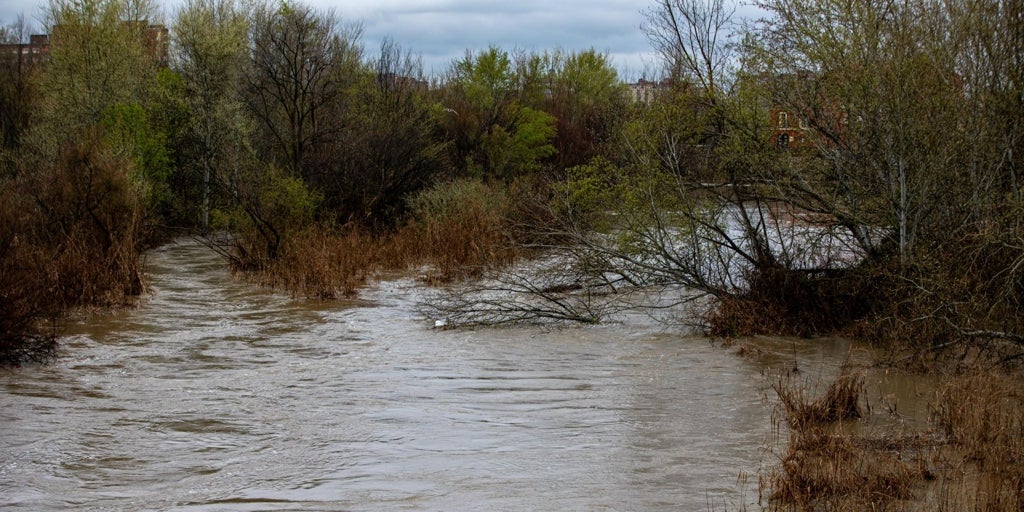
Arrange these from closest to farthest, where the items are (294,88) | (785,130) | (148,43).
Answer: (785,130), (294,88), (148,43)

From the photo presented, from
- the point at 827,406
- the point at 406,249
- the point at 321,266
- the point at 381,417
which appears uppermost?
the point at 406,249

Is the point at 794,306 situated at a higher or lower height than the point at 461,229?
lower

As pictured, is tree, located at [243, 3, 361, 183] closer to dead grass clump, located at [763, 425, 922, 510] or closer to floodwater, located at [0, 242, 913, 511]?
floodwater, located at [0, 242, 913, 511]

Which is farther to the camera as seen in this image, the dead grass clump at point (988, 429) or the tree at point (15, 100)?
the tree at point (15, 100)

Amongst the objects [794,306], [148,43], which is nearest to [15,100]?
[148,43]

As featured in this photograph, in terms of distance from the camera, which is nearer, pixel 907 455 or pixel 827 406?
pixel 907 455

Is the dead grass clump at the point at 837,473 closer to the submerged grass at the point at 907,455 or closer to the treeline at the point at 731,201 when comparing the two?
the submerged grass at the point at 907,455

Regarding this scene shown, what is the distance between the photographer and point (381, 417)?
9.98 metres

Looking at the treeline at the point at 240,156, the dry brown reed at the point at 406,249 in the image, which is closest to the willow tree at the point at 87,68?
the treeline at the point at 240,156

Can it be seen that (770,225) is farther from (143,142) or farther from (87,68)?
(87,68)

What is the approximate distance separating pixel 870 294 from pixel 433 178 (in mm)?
15729

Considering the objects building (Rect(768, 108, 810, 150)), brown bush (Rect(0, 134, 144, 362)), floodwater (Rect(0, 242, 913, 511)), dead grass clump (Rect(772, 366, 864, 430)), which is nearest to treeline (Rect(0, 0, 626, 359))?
brown bush (Rect(0, 134, 144, 362))

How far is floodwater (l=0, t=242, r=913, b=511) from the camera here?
24.8 feet

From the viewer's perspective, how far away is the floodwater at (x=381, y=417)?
24.8 feet
